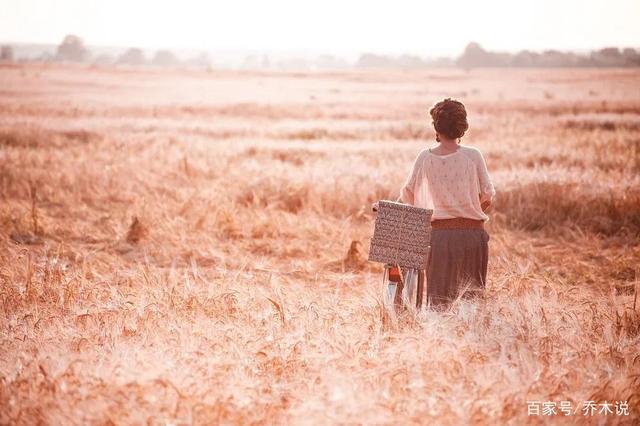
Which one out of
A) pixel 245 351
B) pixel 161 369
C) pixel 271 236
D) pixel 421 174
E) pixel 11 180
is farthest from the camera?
pixel 11 180

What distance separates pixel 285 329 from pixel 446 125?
69.3 inches

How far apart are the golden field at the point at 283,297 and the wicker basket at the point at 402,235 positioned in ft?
1.37

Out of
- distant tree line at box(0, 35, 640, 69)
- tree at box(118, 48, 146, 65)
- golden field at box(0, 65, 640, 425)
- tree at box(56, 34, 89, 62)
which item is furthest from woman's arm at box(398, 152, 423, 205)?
tree at box(118, 48, 146, 65)

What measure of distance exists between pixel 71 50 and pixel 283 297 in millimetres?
121930

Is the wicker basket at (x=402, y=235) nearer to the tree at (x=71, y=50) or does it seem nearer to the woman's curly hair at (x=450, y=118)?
the woman's curly hair at (x=450, y=118)

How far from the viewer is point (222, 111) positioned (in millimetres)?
28344

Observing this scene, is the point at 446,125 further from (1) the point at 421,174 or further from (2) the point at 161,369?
(2) the point at 161,369

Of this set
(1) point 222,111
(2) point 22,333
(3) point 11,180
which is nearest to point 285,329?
(2) point 22,333

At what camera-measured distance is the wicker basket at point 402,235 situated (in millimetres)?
3986

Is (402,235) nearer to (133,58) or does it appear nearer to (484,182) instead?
(484,182)

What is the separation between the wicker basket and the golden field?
42 cm

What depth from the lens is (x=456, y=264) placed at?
4.20 metres

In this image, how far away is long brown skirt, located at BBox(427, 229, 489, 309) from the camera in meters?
4.16

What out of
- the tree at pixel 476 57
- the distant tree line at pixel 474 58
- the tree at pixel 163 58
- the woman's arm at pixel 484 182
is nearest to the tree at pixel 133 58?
the distant tree line at pixel 474 58
